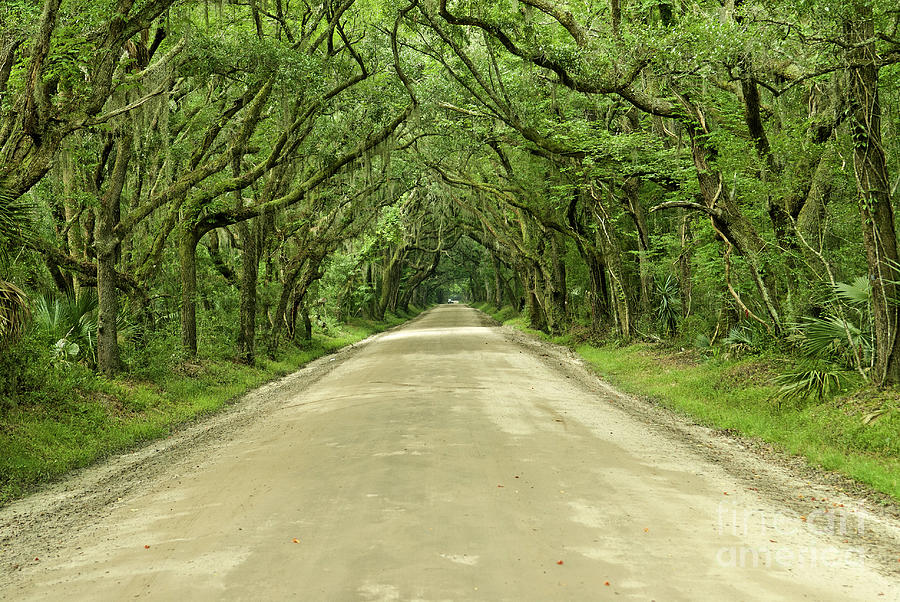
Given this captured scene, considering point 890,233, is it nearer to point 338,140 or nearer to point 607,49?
point 607,49

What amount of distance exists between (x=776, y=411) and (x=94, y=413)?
986 centimetres

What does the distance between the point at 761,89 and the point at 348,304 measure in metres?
26.8

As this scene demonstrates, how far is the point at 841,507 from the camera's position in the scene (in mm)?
6395

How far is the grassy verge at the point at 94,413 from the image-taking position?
8.43m

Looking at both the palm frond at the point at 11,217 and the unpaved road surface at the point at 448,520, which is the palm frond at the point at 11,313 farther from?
the unpaved road surface at the point at 448,520

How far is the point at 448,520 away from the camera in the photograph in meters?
5.56

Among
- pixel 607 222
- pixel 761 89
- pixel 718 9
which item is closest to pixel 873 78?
pixel 718 9

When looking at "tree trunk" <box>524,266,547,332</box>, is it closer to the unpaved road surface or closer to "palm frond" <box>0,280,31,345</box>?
the unpaved road surface

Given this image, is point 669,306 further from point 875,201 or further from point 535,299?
point 535,299

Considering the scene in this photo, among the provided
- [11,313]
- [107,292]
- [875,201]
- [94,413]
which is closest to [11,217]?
[11,313]

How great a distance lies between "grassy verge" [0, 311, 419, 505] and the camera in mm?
8430

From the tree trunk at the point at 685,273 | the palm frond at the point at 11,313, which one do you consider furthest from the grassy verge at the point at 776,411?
the palm frond at the point at 11,313

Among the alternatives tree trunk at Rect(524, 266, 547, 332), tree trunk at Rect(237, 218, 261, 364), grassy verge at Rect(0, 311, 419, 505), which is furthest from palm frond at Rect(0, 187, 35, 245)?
tree trunk at Rect(524, 266, 547, 332)

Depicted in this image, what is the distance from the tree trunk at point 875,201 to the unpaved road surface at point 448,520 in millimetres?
2540
